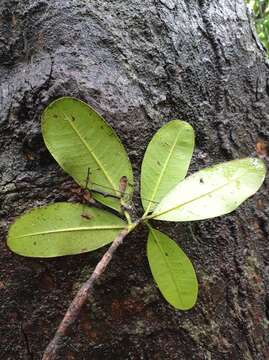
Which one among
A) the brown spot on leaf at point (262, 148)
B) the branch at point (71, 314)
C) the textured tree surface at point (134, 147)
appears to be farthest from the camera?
the brown spot on leaf at point (262, 148)

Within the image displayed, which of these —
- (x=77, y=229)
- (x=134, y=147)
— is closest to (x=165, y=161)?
(x=134, y=147)

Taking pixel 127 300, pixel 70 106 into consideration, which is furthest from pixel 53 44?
pixel 127 300

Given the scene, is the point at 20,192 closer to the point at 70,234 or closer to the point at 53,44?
the point at 70,234

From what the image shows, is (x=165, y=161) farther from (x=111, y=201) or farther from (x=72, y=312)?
(x=72, y=312)

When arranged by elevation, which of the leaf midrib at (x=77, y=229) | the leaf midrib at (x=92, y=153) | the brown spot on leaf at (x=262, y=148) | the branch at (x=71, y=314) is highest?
the leaf midrib at (x=92, y=153)

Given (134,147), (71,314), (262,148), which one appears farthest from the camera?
(262,148)

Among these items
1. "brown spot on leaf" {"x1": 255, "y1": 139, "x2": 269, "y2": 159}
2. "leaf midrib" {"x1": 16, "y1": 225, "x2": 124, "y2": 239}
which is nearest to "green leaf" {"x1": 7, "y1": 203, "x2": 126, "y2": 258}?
"leaf midrib" {"x1": 16, "y1": 225, "x2": 124, "y2": 239}

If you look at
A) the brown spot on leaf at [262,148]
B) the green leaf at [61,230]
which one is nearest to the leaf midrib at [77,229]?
the green leaf at [61,230]

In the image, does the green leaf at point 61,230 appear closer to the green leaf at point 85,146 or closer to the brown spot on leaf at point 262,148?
the green leaf at point 85,146
